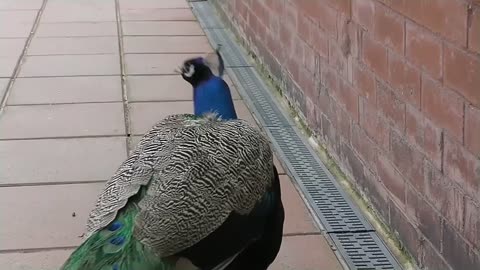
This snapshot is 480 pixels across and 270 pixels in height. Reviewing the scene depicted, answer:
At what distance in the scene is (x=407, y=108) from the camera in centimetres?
350

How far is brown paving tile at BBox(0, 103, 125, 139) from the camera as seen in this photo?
204 inches

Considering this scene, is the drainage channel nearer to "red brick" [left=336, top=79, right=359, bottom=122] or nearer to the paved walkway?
the paved walkway

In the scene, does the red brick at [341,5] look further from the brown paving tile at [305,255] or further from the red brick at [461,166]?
the red brick at [461,166]

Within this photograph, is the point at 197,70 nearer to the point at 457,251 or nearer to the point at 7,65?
the point at 457,251

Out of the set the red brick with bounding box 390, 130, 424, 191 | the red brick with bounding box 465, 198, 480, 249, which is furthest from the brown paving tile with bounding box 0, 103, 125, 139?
the red brick with bounding box 465, 198, 480, 249

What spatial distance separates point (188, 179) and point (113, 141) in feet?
8.19

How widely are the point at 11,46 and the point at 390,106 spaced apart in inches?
174

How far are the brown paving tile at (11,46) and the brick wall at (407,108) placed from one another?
9.33 ft

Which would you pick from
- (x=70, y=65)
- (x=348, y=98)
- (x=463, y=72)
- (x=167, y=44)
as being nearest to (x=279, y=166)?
(x=348, y=98)

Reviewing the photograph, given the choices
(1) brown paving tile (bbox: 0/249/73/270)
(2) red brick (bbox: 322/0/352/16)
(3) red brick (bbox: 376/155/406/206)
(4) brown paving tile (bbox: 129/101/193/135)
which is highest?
(2) red brick (bbox: 322/0/352/16)

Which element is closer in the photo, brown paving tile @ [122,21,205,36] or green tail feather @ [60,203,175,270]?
green tail feather @ [60,203,175,270]

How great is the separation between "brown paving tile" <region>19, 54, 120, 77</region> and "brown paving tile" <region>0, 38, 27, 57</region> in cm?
20

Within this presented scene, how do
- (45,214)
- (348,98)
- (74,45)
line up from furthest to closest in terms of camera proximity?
(74,45) → (348,98) → (45,214)

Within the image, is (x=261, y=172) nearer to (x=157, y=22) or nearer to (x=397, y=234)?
(x=397, y=234)
